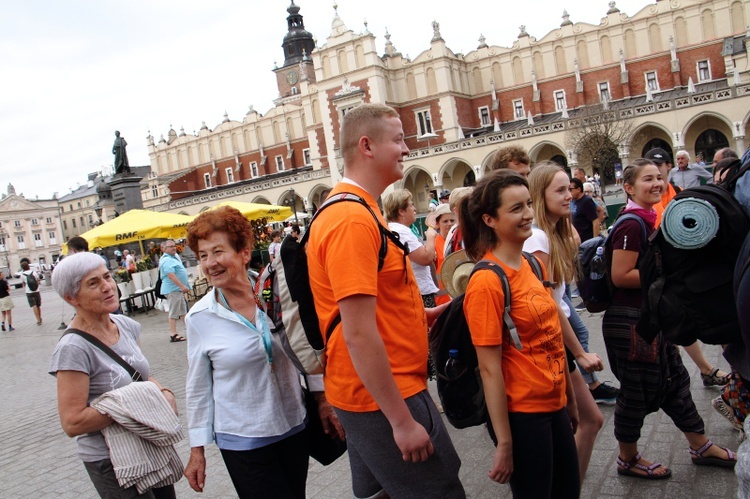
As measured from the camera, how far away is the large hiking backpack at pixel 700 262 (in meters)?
2.02

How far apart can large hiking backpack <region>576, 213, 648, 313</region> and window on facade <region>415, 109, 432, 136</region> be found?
144 feet

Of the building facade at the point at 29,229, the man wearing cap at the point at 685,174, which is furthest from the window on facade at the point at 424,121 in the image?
the building facade at the point at 29,229

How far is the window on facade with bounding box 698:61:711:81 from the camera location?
40.4 m

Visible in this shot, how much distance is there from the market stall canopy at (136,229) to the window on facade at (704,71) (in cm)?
3854

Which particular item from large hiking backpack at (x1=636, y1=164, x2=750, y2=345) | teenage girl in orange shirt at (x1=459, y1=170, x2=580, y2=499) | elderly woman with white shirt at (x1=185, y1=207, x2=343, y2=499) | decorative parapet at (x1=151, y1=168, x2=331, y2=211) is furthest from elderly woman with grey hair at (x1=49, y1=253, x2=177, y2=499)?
decorative parapet at (x1=151, y1=168, x2=331, y2=211)

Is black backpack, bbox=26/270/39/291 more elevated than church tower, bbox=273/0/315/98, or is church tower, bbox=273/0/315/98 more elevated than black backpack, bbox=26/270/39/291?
church tower, bbox=273/0/315/98

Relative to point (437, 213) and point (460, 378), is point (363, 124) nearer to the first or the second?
point (460, 378)

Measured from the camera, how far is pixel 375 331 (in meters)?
1.95

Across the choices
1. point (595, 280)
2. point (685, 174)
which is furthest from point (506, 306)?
point (685, 174)

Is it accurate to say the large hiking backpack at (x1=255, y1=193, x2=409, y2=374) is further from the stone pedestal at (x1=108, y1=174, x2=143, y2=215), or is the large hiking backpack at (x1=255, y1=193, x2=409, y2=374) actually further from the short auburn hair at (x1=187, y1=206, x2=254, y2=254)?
the stone pedestal at (x1=108, y1=174, x2=143, y2=215)

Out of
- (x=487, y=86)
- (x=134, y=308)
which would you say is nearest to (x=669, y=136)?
(x=487, y=86)

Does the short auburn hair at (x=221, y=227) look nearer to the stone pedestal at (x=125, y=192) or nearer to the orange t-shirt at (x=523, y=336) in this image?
the orange t-shirt at (x=523, y=336)

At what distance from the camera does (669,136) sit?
1405 inches

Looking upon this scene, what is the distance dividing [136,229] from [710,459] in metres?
13.5
